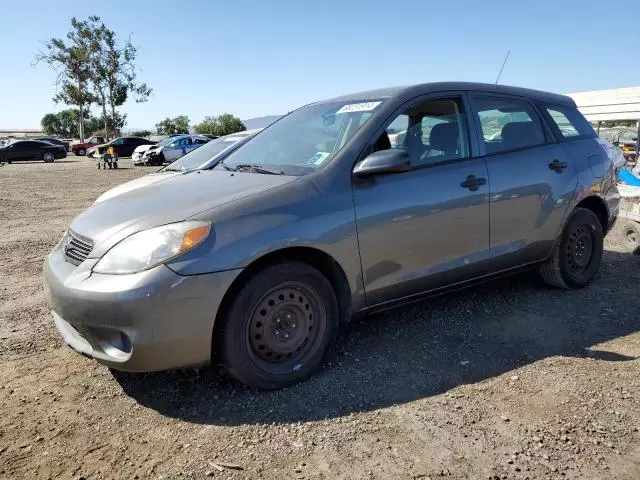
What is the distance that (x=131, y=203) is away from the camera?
314 centimetres

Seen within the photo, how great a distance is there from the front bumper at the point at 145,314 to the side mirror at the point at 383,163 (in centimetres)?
100

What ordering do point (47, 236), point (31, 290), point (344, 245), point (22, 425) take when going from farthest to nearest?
point (47, 236) → point (31, 290) → point (344, 245) → point (22, 425)

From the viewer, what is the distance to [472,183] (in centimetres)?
361

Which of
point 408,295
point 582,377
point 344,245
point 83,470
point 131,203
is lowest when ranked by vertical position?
point 582,377

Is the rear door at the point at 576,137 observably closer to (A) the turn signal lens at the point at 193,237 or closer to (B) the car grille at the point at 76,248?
(A) the turn signal lens at the point at 193,237

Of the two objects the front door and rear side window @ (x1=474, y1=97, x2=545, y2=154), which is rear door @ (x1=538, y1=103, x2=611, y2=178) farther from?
the front door

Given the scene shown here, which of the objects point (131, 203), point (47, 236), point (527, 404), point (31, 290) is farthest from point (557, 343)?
point (47, 236)

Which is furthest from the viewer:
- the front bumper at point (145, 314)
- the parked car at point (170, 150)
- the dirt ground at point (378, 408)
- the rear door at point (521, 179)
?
the parked car at point (170, 150)

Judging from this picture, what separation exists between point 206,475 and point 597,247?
393cm

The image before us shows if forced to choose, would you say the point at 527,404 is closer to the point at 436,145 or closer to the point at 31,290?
the point at 436,145

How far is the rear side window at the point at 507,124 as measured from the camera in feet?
12.7

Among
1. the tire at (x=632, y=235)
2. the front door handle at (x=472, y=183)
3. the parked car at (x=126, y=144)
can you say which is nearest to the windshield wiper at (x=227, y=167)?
the front door handle at (x=472, y=183)

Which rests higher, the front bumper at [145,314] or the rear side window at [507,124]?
the rear side window at [507,124]

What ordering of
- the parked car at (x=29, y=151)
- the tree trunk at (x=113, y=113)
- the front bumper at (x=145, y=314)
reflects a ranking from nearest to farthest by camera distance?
the front bumper at (x=145, y=314), the parked car at (x=29, y=151), the tree trunk at (x=113, y=113)
